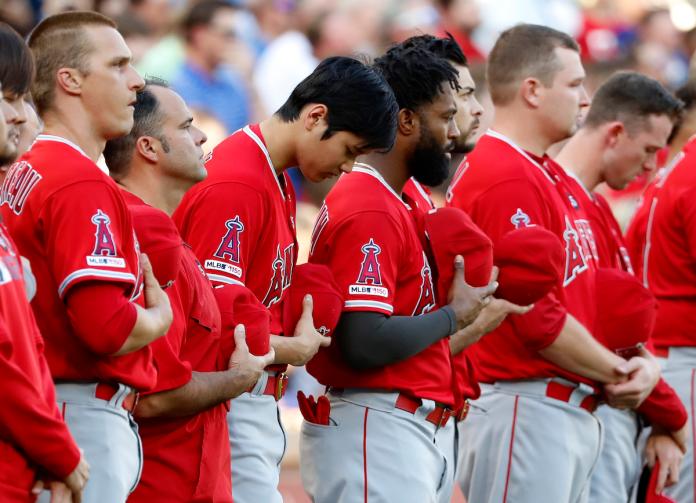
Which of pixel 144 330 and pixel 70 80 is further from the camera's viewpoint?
pixel 70 80

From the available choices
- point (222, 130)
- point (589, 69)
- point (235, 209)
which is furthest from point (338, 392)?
point (589, 69)

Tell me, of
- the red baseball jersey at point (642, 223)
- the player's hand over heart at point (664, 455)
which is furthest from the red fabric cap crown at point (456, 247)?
the red baseball jersey at point (642, 223)

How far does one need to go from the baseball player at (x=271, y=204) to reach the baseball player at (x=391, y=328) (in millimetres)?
192

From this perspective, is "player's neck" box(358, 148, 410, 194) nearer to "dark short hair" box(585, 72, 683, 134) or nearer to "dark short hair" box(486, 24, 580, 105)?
"dark short hair" box(486, 24, 580, 105)

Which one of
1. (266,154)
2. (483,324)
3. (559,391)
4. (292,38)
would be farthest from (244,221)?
(292,38)

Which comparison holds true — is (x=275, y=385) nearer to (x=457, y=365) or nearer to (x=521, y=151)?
(x=457, y=365)

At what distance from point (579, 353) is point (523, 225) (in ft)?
1.78

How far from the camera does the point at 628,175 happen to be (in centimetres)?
586

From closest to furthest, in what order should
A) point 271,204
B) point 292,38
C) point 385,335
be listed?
point 271,204 < point 385,335 < point 292,38

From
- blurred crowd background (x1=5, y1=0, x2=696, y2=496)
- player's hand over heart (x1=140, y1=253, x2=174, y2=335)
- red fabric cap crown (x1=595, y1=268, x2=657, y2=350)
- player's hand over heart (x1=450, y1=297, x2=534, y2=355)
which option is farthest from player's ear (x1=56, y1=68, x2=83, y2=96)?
blurred crowd background (x1=5, y1=0, x2=696, y2=496)

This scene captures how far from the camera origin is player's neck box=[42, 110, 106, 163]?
11.7ft

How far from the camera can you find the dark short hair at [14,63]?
319 centimetres

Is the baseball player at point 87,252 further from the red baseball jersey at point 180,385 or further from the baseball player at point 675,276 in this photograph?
the baseball player at point 675,276

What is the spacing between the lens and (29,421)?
2936mm
